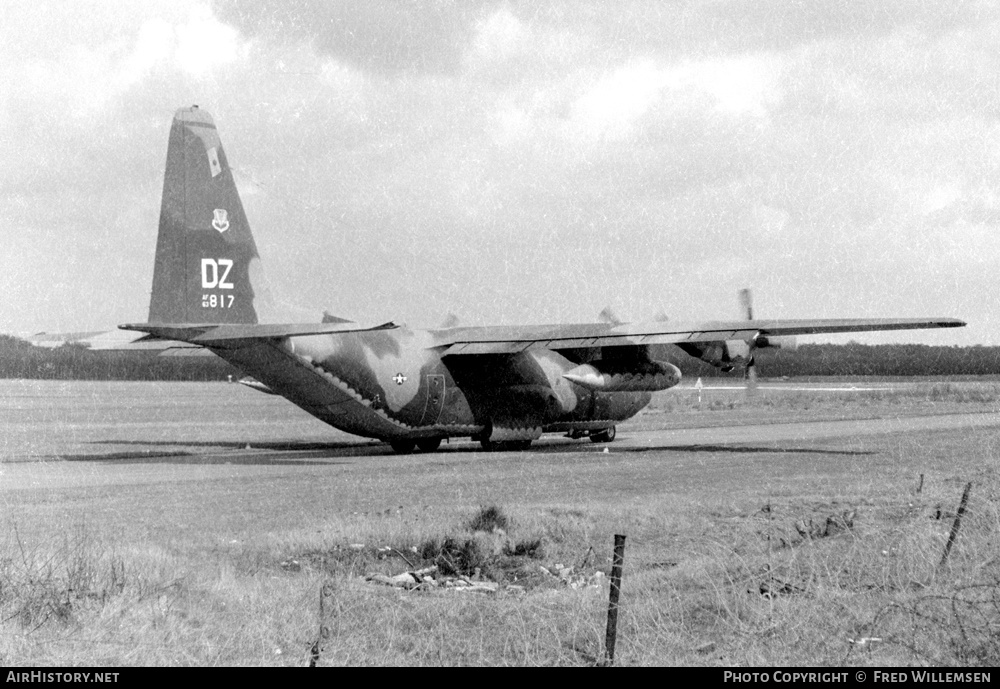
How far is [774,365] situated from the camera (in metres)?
127

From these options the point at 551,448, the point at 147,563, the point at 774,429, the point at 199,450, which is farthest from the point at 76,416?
the point at 147,563

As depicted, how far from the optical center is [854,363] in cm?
13938

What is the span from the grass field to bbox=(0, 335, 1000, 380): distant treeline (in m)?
97.8

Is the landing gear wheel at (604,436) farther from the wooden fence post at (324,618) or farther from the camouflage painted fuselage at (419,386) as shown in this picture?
the wooden fence post at (324,618)

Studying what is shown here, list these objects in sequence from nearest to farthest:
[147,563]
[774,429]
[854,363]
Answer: [147,563], [774,429], [854,363]

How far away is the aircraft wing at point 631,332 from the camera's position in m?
30.4

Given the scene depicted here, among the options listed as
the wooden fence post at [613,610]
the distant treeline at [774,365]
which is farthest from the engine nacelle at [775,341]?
the distant treeline at [774,365]

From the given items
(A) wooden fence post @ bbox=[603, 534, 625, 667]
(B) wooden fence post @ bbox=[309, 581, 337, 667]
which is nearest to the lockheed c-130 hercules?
(B) wooden fence post @ bbox=[309, 581, 337, 667]

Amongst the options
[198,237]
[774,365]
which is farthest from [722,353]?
[774,365]

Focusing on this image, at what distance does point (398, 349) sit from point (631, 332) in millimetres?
7188

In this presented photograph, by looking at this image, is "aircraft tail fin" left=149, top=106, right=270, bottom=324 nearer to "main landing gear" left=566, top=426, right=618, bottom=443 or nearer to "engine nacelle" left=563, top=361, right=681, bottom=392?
"engine nacelle" left=563, top=361, right=681, bottom=392

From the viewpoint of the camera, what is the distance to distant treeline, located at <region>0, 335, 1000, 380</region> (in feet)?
424

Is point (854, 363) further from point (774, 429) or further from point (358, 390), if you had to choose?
point (358, 390)

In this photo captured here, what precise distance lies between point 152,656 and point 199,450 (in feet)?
85.4
